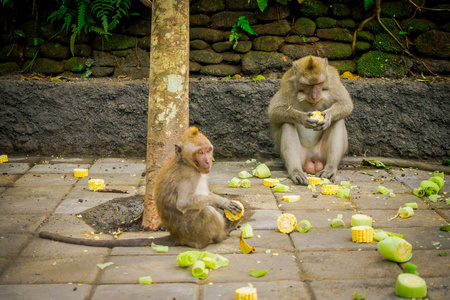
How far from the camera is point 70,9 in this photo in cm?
825

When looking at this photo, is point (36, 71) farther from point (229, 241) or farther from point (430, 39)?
point (430, 39)

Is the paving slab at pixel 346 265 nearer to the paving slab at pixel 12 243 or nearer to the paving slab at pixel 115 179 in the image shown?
the paving slab at pixel 12 243

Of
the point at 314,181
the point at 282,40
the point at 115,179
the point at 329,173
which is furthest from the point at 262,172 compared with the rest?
the point at 282,40

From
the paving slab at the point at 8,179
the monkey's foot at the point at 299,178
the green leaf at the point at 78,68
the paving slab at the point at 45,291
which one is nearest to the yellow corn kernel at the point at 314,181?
the monkey's foot at the point at 299,178

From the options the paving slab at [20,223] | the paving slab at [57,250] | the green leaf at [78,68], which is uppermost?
the green leaf at [78,68]

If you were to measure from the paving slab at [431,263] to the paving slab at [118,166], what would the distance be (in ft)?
12.8

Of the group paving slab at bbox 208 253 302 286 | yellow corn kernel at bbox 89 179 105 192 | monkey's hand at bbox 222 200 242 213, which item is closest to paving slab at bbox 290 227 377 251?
paving slab at bbox 208 253 302 286

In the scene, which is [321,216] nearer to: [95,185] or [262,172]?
[262,172]

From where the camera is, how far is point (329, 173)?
6863 millimetres

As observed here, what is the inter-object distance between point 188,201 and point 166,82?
1.33 m

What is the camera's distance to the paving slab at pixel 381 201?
18.5 ft

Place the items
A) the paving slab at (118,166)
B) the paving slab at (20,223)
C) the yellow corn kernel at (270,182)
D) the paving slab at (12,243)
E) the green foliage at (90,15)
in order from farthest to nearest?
1. the green foliage at (90,15)
2. the paving slab at (118,166)
3. the yellow corn kernel at (270,182)
4. the paving slab at (20,223)
5. the paving slab at (12,243)

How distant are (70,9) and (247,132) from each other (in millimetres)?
3297

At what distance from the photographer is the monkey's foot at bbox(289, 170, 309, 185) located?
6591mm
